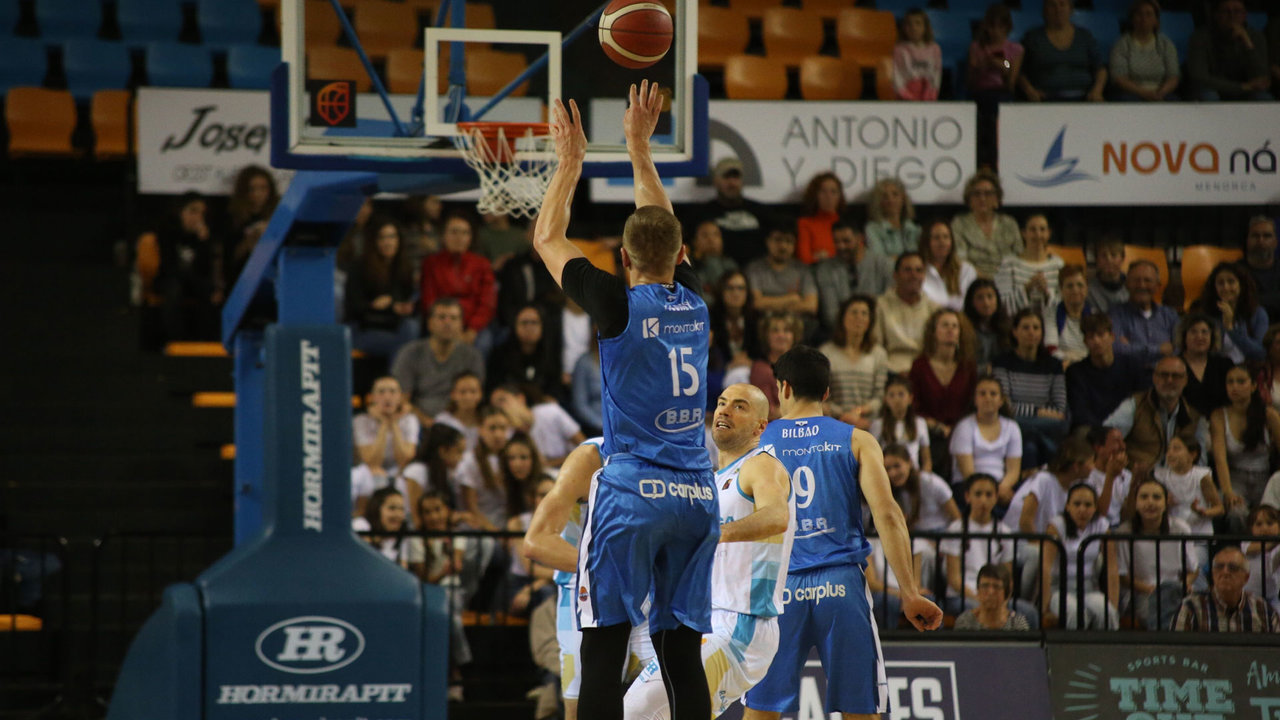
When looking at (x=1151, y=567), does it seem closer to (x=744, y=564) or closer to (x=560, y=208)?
(x=744, y=564)

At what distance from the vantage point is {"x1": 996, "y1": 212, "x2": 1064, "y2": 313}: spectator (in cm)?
1277

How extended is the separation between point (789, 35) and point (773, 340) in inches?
204

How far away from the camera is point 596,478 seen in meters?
5.26

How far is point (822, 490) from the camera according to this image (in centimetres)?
705

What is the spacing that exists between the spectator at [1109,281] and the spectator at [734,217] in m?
2.85

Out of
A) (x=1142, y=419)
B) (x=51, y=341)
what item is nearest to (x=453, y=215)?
(x=51, y=341)

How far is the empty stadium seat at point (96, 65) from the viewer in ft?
47.8

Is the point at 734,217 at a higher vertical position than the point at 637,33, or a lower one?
higher

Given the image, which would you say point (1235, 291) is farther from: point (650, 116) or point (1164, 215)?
point (650, 116)

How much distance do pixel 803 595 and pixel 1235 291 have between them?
7.36 metres

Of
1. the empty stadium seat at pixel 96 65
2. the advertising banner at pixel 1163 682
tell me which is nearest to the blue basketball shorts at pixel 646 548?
the advertising banner at pixel 1163 682

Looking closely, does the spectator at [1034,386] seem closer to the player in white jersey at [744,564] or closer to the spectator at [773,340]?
the spectator at [773,340]

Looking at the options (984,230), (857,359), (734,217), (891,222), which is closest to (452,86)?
(857,359)

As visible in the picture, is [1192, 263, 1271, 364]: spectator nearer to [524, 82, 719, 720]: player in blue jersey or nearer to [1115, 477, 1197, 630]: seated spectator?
[1115, 477, 1197, 630]: seated spectator
